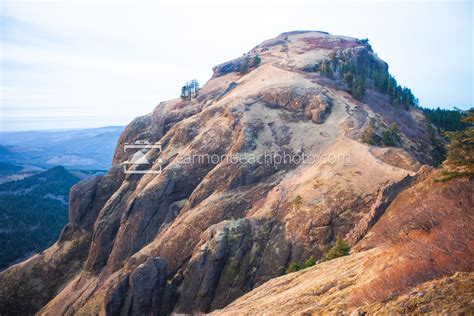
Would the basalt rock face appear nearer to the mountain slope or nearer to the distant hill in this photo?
the mountain slope

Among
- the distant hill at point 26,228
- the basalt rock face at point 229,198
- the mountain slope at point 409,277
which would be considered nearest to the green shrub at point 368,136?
the basalt rock face at point 229,198

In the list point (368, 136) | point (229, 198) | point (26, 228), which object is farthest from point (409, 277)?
point (26, 228)

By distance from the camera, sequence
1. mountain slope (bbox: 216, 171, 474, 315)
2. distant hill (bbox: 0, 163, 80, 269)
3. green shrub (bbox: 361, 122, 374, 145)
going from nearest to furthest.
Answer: mountain slope (bbox: 216, 171, 474, 315) < green shrub (bbox: 361, 122, 374, 145) < distant hill (bbox: 0, 163, 80, 269)

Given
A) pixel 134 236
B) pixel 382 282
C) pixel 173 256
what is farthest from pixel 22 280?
pixel 382 282

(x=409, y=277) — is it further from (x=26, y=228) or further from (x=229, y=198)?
(x=26, y=228)

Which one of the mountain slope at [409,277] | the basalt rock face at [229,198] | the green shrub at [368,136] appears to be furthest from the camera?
the green shrub at [368,136]

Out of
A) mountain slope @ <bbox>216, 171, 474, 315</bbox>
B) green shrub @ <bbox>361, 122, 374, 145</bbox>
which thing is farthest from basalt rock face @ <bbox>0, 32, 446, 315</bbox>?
mountain slope @ <bbox>216, 171, 474, 315</bbox>

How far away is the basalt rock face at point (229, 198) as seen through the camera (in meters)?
39.8

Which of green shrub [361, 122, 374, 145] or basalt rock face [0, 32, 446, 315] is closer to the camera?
basalt rock face [0, 32, 446, 315]

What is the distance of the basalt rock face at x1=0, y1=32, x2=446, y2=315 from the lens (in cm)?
3975

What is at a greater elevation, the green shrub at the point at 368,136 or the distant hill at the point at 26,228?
the green shrub at the point at 368,136

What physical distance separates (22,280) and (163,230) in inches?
1430

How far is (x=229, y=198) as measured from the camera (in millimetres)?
50406

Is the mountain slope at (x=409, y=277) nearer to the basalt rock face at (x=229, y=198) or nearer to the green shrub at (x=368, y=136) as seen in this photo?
the basalt rock face at (x=229, y=198)
